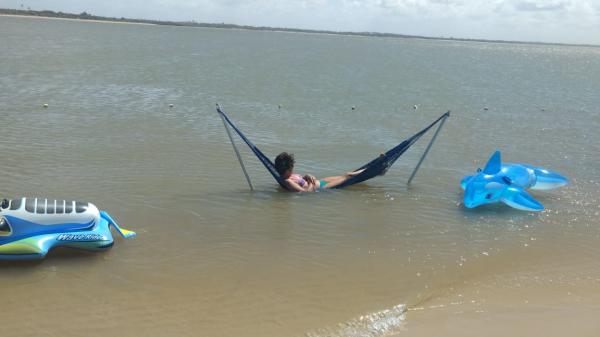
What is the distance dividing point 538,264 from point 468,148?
23.0ft

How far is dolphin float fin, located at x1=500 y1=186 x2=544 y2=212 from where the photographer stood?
902cm

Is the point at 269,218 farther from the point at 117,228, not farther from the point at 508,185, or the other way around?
the point at 508,185

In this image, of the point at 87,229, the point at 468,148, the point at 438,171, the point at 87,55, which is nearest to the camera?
the point at 87,229

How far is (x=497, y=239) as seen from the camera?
793 cm

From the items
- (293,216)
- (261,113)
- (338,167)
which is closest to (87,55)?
(261,113)

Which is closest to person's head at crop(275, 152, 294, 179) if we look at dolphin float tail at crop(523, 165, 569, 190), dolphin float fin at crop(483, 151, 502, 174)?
dolphin float fin at crop(483, 151, 502, 174)

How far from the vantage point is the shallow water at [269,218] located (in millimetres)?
5730

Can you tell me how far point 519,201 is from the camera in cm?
905

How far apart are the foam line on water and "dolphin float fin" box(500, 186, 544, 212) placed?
4138mm

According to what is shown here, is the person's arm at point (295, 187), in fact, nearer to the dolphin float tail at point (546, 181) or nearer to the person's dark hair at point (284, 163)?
the person's dark hair at point (284, 163)

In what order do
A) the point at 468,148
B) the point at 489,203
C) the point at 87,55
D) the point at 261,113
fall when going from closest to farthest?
the point at 489,203
the point at 468,148
the point at 261,113
the point at 87,55

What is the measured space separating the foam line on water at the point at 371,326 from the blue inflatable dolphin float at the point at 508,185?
3.95m

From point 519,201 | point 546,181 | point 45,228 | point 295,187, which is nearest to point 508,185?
point 519,201

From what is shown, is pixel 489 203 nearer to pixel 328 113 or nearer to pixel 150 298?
pixel 150 298
